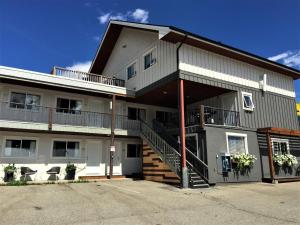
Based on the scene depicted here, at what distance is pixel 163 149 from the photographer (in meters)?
14.7

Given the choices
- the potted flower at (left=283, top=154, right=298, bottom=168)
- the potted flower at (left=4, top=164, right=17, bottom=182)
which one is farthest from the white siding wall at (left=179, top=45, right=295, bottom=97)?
the potted flower at (left=4, top=164, right=17, bottom=182)

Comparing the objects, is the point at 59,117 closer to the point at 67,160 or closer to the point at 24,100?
the point at 24,100

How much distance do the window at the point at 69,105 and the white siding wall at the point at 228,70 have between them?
7714 mm

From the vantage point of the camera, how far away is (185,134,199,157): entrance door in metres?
14.2

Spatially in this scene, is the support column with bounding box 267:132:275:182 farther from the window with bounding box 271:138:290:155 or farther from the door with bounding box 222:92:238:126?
the door with bounding box 222:92:238:126

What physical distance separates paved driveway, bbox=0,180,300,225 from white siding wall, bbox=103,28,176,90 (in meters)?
7.36

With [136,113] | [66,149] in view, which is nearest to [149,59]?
[136,113]

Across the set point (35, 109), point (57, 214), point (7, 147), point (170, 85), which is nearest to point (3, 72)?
point (35, 109)

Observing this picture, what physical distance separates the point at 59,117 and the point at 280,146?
14.4 meters

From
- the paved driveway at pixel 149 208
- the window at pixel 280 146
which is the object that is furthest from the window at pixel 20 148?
the window at pixel 280 146

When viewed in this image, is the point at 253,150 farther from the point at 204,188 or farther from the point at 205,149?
the point at 204,188

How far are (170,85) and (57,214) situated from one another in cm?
991

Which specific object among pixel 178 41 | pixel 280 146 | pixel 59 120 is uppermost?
pixel 178 41

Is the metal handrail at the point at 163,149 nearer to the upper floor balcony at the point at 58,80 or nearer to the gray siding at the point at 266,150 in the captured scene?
the upper floor balcony at the point at 58,80
